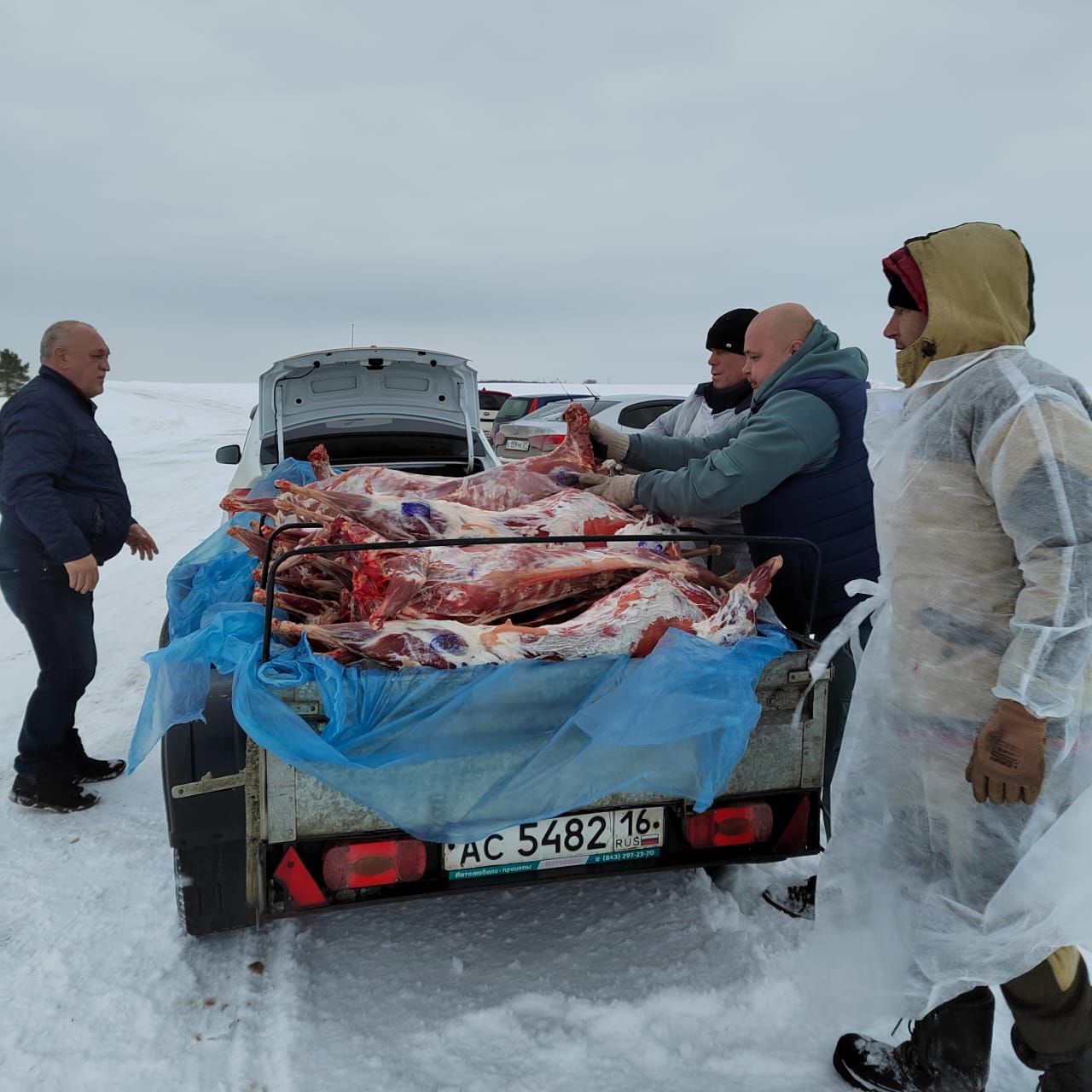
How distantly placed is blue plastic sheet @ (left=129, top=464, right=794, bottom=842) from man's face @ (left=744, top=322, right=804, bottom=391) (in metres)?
1.31

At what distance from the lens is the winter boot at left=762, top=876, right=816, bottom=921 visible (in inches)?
119

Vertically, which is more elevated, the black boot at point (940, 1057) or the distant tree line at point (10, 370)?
the distant tree line at point (10, 370)

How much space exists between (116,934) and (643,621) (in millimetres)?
1989

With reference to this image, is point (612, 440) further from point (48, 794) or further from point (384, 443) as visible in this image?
point (48, 794)

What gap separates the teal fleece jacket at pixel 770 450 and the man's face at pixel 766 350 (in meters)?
0.07

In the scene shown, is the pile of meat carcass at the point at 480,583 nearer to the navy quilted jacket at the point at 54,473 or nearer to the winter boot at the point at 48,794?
the navy quilted jacket at the point at 54,473

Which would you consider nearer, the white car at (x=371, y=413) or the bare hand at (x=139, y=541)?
the bare hand at (x=139, y=541)

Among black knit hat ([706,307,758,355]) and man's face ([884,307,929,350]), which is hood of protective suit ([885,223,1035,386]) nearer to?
man's face ([884,307,929,350])

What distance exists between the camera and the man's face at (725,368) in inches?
176

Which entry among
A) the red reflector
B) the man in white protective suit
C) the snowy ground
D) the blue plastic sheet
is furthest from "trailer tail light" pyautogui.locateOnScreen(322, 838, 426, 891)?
the man in white protective suit

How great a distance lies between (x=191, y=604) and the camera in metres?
3.18

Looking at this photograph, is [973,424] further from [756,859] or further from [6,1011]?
[6,1011]

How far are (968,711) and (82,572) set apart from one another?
3.34m

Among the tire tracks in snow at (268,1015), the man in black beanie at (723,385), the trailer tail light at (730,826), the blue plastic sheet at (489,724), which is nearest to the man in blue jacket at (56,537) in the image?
the tire tracks in snow at (268,1015)
